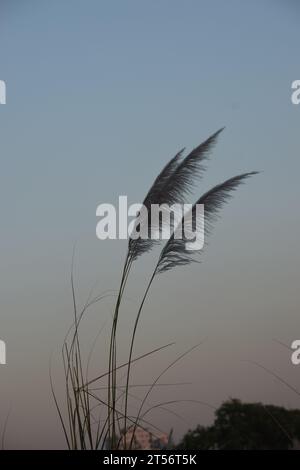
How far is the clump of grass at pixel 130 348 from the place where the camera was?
1984 millimetres

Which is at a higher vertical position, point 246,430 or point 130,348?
point 130,348

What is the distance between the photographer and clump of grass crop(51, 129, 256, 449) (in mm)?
1984

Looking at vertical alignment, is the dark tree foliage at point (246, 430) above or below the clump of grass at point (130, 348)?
below

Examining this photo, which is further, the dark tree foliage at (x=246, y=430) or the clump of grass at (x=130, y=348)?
the dark tree foliage at (x=246, y=430)

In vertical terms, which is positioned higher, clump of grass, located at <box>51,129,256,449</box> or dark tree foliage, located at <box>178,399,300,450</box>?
clump of grass, located at <box>51,129,256,449</box>

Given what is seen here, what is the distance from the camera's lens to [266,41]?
108 inches

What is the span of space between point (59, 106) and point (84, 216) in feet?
1.65

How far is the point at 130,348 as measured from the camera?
7.34 feet

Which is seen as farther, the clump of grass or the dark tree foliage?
the dark tree foliage
